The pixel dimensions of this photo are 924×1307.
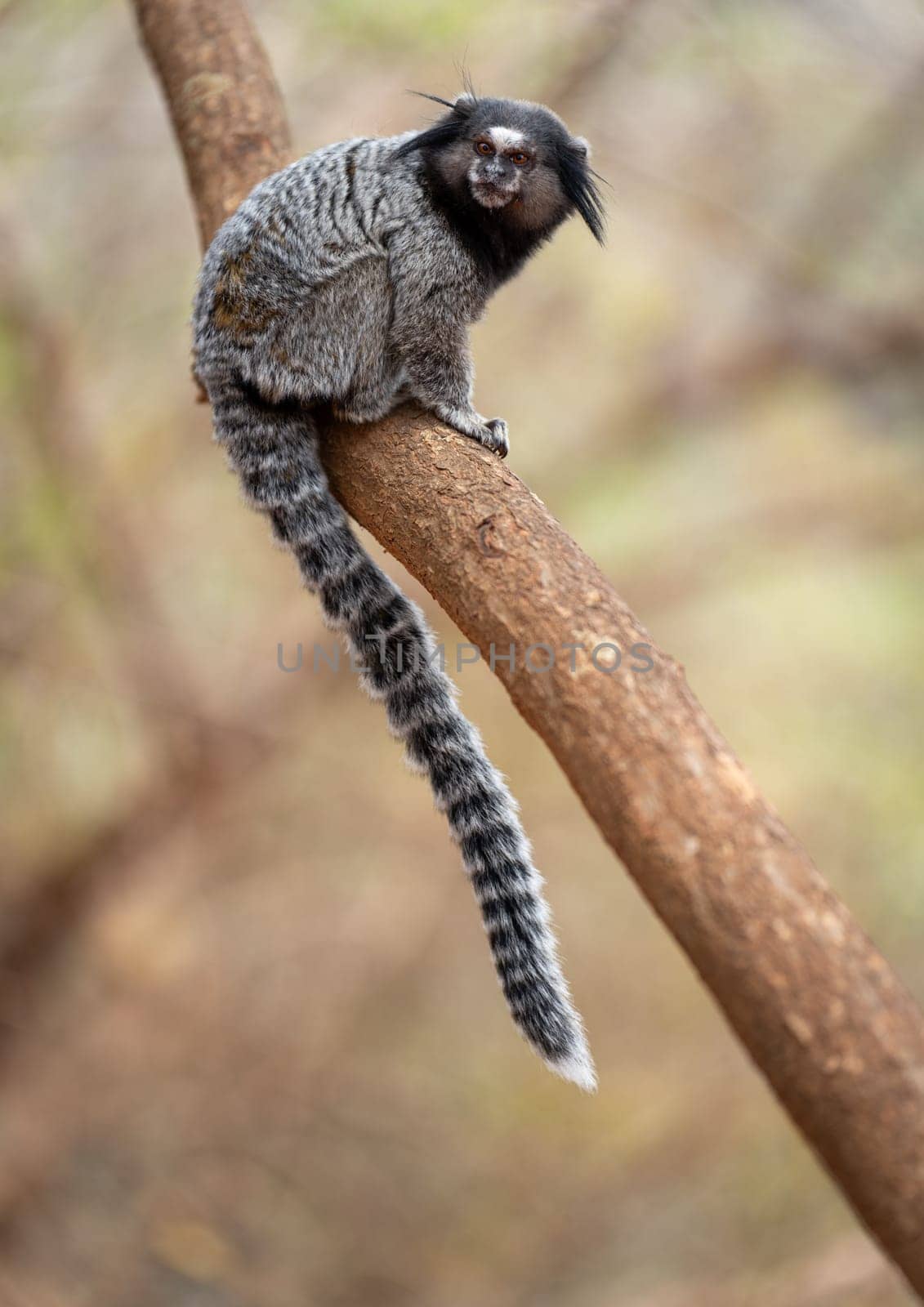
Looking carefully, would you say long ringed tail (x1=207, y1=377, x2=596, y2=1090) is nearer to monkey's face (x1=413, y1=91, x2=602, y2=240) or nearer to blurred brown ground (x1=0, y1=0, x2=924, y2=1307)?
monkey's face (x1=413, y1=91, x2=602, y2=240)

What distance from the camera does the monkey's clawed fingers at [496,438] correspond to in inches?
93.5

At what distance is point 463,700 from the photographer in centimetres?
555

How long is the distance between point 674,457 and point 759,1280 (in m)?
3.79

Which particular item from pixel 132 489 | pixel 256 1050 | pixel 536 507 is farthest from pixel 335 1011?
pixel 536 507

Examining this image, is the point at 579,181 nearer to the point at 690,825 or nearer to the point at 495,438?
the point at 495,438

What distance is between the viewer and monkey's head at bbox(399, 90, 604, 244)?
248cm

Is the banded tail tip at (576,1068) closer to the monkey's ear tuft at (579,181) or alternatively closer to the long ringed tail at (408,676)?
the long ringed tail at (408,676)

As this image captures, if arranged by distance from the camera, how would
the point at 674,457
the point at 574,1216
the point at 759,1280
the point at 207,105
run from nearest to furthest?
the point at 207,105 → the point at 759,1280 → the point at 574,1216 → the point at 674,457

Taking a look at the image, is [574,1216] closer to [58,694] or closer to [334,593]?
[58,694]

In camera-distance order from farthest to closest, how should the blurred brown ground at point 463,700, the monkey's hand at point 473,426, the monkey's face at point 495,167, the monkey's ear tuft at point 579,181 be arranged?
1. the blurred brown ground at point 463,700
2. the monkey's ear tuft at point 579,181
3. the monkey's face at point 495,167
4. the monkey's hand at point 473,426

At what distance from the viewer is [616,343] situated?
5.70m

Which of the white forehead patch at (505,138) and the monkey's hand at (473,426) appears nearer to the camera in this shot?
the monkey's hand at (473,426)

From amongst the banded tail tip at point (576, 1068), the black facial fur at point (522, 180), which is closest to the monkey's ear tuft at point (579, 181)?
the black facial fur at point (522, 180)

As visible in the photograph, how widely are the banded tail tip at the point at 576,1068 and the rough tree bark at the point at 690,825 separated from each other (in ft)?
1.46
